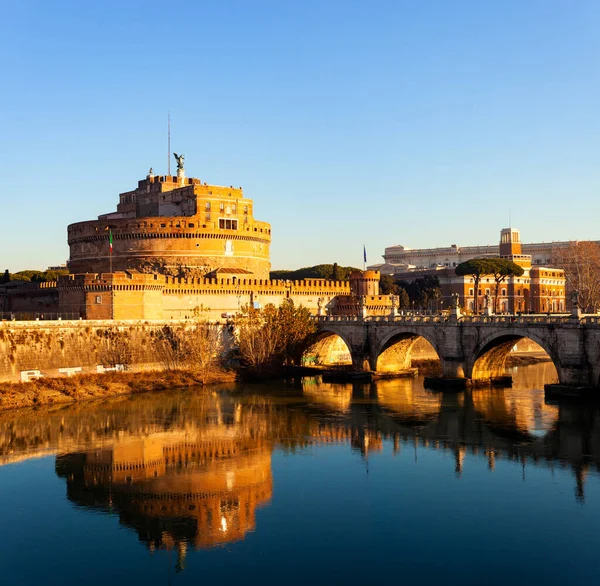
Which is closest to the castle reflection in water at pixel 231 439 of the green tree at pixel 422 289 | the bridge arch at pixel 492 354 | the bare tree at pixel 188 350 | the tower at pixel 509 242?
the bridge arch at pixel 492 354

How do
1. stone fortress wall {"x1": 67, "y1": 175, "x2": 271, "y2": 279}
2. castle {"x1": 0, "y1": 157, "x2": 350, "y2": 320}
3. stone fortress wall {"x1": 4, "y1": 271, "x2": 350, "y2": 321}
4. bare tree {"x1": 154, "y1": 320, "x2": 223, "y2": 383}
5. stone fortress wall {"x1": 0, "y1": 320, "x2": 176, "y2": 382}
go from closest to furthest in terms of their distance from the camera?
stone fortress wall {"x1": 0, "y1": 320, "x2": 176, "y2": 382}, bare tree {"x1": 154, "y1": 320, "x2": 223, "y2": 383}, stone fortress wall {"x1": 4, "y1": 271, "x2": 350, "y2": 321}, castle {"x1": 0, "y1": 157, "x2": 350, "y2": 320}, stone fortress wall {"x1": 67, "y1": 175, "x2": 271, "y2": 279}

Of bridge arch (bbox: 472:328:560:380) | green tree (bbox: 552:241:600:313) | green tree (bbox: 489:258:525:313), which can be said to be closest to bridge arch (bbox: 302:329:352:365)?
bridge arch (bbox: 472:328:560:380)

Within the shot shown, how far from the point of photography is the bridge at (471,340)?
148ft

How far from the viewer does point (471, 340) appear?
53.1 metres

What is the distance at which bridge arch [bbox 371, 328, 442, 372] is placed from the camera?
6031cm

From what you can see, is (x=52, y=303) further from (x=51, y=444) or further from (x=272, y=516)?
(x=272, y=516)

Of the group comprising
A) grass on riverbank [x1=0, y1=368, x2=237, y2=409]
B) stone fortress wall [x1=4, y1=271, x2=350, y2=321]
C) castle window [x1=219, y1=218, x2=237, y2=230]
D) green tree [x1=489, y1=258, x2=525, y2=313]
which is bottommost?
grass on riverbank [x1=0, y1=368, x2=237, y2=409]

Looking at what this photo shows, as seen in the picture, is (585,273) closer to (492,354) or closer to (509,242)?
(509,242)

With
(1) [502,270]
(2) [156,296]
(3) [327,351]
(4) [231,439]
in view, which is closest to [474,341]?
(3) [327,351]

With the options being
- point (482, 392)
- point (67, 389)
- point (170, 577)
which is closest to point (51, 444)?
point (67, 389)

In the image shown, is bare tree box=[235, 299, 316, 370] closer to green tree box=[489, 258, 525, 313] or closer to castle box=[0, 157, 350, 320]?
castle box=[0, 157, 350, 320]

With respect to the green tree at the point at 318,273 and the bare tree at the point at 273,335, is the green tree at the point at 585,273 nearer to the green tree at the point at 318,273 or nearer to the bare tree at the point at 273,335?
the green tree at the point at 318,273

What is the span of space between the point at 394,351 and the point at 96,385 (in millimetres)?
24422

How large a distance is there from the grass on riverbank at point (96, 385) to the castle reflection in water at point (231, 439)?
1.79m
